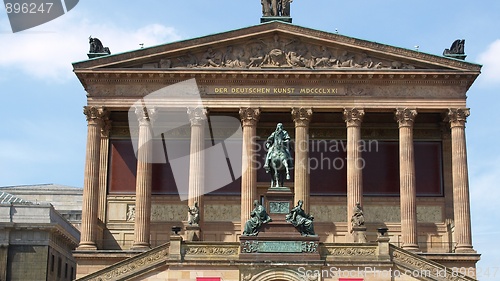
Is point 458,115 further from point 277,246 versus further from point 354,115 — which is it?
point 277,246

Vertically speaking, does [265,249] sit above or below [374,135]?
below

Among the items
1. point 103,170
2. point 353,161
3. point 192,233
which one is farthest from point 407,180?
point 103,170

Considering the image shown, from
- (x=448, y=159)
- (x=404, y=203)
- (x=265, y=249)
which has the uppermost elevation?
(x=448, y=159)

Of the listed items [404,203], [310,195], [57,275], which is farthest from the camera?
[57,275]

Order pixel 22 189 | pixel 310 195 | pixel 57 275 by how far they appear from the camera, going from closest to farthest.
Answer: pixel 310 195 → pixel 57 275 → pixel 22 189

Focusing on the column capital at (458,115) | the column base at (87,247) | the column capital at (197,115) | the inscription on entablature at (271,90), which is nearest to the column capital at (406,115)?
the column capital at (458,115)

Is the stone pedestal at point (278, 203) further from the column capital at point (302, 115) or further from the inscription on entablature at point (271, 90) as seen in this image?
the inscription on entablature at point (271, 90)

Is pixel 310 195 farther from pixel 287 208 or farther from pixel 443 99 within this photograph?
pixel 287 208

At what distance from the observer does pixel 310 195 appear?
57875 millimetres

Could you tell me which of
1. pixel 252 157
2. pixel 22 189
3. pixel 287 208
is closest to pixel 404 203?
pixel 252 157

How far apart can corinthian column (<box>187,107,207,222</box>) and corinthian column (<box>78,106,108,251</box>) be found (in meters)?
6.05

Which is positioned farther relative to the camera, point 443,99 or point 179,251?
point 443,99

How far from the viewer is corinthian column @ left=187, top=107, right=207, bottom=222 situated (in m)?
54.5

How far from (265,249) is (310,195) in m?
18.8
